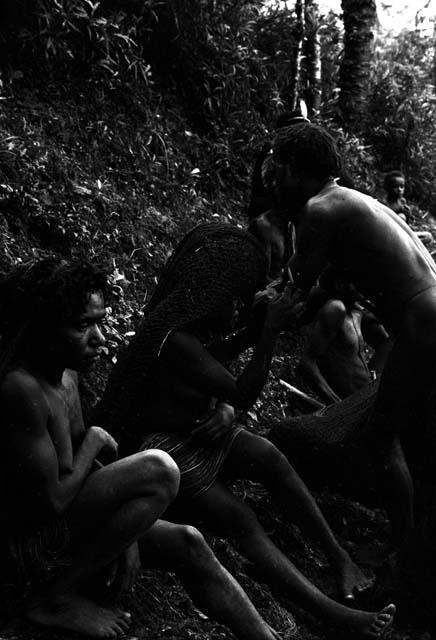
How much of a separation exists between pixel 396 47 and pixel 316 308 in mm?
9163

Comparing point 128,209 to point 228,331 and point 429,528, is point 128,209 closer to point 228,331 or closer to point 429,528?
point 228,331

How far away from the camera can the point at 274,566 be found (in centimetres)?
399

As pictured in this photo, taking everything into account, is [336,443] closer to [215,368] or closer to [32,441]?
[215,368]

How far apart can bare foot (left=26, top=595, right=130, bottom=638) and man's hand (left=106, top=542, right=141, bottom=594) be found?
A: 0.39 ft

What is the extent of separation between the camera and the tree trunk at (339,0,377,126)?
10867 mm

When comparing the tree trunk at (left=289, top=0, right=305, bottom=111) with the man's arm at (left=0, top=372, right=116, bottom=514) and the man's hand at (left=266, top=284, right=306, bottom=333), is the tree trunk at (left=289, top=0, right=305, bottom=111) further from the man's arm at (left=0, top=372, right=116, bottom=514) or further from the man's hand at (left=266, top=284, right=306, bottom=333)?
the man's arm at (left=0, top=372, right=116, bottom=514)

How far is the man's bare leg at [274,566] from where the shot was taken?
3865 mm

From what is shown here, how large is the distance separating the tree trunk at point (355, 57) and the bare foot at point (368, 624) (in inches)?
323

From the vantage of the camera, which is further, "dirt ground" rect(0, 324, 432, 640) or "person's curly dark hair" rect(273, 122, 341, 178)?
"person's curly dark hair" rect(273, 122, 341, 178)

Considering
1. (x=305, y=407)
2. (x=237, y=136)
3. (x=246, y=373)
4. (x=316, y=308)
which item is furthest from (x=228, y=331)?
(x=237, y=136)

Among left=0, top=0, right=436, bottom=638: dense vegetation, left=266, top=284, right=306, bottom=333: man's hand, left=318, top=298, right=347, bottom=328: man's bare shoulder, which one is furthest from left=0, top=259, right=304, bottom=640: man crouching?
left=318, top=298, right=347, bottom=328: man's bare shoulder

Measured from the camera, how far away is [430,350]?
14.9ft

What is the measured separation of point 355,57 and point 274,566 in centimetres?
826

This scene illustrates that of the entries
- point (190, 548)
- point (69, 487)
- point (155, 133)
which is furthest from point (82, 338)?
point (155, 133)
